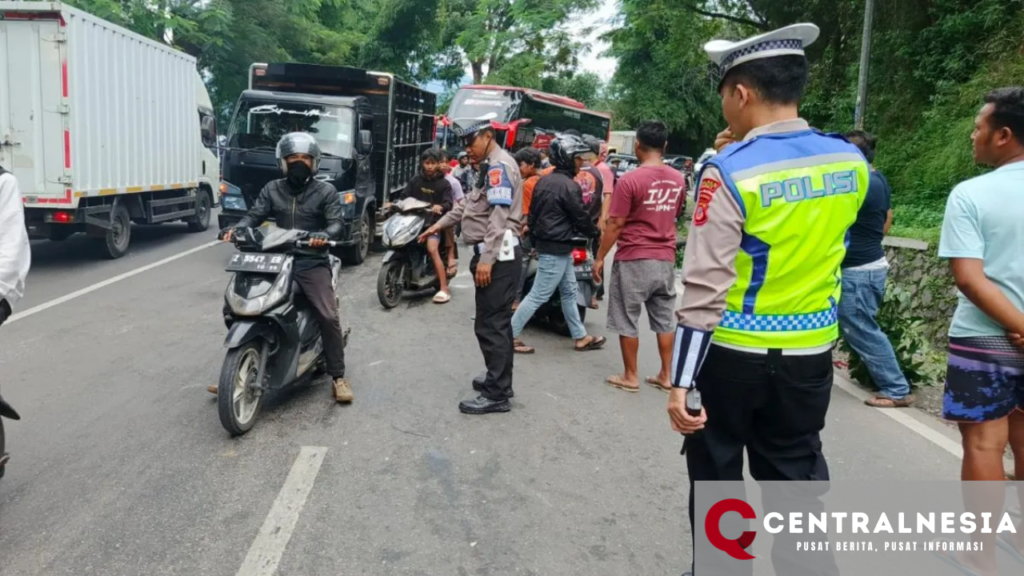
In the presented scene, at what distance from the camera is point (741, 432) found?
248 cm

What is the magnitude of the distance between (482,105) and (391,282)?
41.2 feet

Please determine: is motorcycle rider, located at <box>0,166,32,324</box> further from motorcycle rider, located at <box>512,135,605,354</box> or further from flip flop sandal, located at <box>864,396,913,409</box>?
flip flop sandal, located at <box>864,396,913,409</box>

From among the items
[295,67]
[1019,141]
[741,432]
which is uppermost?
[295,67]

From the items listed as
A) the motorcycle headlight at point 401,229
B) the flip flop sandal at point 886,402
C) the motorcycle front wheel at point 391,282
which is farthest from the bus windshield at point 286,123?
the flip flop sandal at point 886,402

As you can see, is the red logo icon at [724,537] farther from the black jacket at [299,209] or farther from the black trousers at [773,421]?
the black jacket at [299,209]

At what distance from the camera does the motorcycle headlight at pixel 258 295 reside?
4.31 metres

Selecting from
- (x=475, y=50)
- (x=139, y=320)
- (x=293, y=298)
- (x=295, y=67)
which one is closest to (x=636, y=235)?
(x=293, y=298)

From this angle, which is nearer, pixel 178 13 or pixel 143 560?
pixel 143 560

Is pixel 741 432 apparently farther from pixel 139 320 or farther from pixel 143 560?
pixel 139 320

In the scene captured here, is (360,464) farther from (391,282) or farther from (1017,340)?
(391,282)

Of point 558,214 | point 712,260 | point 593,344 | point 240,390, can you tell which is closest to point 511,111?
point 593,344

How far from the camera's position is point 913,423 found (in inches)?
198

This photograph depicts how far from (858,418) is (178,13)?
20.9 m

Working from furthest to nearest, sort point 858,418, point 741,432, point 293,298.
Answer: point 858,418 < point 293,298 < point 741,432
